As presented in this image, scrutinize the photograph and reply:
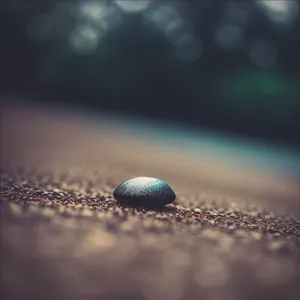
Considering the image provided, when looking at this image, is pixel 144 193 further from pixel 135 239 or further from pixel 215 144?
pixel 215 144

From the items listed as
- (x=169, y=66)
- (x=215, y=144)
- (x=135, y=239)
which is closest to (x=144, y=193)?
(x=135, y=239)

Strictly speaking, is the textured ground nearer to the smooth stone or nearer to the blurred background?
the smooth stone

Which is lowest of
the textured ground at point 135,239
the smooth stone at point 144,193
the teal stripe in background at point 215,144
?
the textured ground at point 135,239

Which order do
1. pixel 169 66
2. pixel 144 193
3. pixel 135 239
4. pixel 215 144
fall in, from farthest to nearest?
pixel 169 66, pixel 215 144, pixel 144 193, pixel 135 239

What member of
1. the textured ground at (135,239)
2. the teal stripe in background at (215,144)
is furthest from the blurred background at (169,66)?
the textured ground at (135,239)

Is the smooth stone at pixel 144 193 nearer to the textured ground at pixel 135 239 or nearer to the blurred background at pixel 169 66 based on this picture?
the textured ground at pixel 135 239

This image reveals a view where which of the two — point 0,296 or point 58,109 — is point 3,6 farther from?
point 0,296

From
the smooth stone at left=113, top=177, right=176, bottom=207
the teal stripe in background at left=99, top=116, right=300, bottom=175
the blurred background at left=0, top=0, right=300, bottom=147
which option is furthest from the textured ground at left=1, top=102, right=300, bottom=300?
the blurred background at left=0, top=0, right=300, bottom=147

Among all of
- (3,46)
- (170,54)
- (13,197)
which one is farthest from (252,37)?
(13,197)
